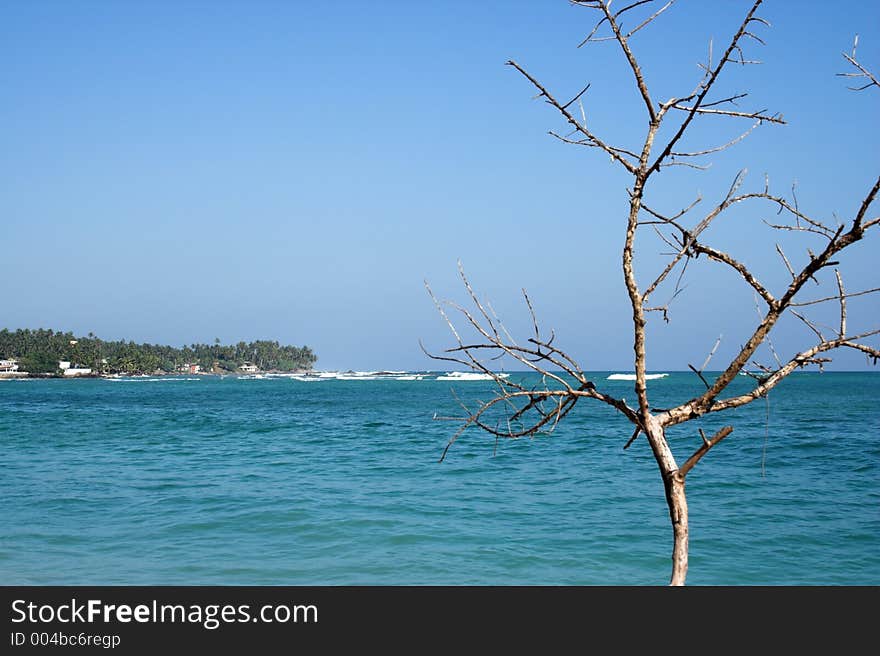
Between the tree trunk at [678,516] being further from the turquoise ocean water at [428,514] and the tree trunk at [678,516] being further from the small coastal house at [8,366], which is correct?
the small coastal house at [8,366]

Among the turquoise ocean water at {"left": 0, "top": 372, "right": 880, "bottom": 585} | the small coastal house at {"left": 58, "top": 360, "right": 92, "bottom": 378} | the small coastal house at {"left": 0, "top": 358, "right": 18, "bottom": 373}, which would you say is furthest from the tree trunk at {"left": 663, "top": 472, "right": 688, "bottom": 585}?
the small coastal house at {"left": 58, "top": 360, "right": 92, "bottom": 378}

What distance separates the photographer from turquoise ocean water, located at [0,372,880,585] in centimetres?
884

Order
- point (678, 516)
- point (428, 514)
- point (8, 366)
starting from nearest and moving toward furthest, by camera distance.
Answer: point (678, 516) < point (428, 514) < point (8, 366)

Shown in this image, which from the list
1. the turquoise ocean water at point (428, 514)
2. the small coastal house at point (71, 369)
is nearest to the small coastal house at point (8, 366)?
the small coastal house at point (71, 369)

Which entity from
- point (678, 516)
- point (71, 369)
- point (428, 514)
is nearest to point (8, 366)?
point (71, 369)

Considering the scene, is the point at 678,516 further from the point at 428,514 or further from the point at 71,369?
the point at 71,369

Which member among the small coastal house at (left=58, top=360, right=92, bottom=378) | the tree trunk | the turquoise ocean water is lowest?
the turquoise ocean water

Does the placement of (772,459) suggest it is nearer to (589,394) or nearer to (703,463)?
(703,463)

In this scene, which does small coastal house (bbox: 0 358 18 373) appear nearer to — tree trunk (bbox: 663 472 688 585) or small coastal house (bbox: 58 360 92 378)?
small coastal house (bbox: 58 360 92 378)

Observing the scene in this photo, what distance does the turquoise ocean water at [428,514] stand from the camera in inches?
348

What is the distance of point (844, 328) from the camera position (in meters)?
3.03

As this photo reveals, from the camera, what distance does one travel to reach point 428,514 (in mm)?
11703

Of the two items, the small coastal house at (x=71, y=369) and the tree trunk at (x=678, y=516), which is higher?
the tree trunk at (x=678, y=516)
